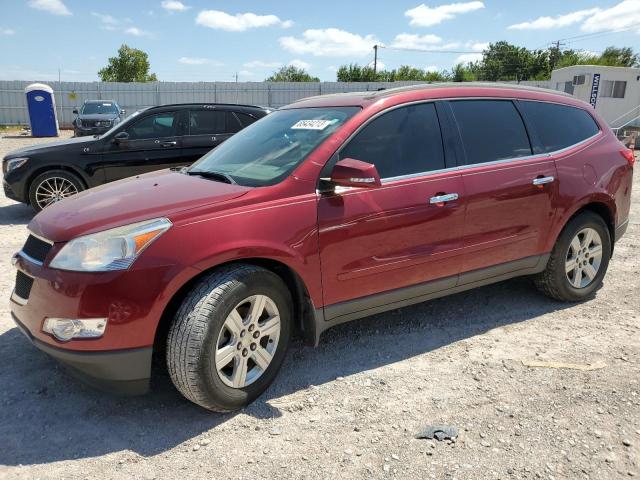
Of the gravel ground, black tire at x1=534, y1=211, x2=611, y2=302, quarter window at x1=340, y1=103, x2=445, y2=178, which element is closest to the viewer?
the gravel ground

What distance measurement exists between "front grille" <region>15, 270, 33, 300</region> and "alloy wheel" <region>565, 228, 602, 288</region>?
3.88 m

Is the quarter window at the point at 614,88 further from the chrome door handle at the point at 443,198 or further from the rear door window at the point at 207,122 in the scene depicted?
the chrome door handle at the point at 443,198

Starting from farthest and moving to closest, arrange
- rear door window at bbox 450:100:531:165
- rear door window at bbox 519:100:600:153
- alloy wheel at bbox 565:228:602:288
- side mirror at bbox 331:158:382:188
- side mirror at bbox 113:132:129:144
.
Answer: side mirror at bbox 113:132:129:144 < alloy wheel at bbox 565:228:602:288 < rear door window at bbox 519:100:600:153 < rear door window at bbox 450:100:531:165 < side mirror at bbox 331:158:382:188

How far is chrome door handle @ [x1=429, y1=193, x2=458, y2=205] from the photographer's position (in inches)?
131

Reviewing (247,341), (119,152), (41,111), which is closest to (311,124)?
(247,341)

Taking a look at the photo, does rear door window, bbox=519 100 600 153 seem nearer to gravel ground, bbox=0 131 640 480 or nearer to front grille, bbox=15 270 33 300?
gravel ground, bbox=0 131 640 480

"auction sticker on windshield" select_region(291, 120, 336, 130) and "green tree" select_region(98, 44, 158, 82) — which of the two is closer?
"auction sticker on windshield" select_region(291, 120, 336, 130)

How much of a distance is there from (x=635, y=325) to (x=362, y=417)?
2501 millimetres

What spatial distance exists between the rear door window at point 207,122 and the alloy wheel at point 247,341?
568 centimetres

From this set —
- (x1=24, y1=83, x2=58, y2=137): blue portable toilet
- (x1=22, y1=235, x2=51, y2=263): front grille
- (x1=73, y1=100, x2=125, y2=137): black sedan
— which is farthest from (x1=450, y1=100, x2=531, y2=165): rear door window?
(x1=24, y1=83, x2=58, y2=137): blue portable toilet

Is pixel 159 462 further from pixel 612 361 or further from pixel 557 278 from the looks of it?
pixel 557 278

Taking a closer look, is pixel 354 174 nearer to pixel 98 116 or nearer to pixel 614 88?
pixel 98 116

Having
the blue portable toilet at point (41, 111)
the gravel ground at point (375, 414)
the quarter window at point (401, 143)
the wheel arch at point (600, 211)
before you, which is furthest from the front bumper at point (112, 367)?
the blue portable toilet at point (41, 111)

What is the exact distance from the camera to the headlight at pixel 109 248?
2.46 meters
